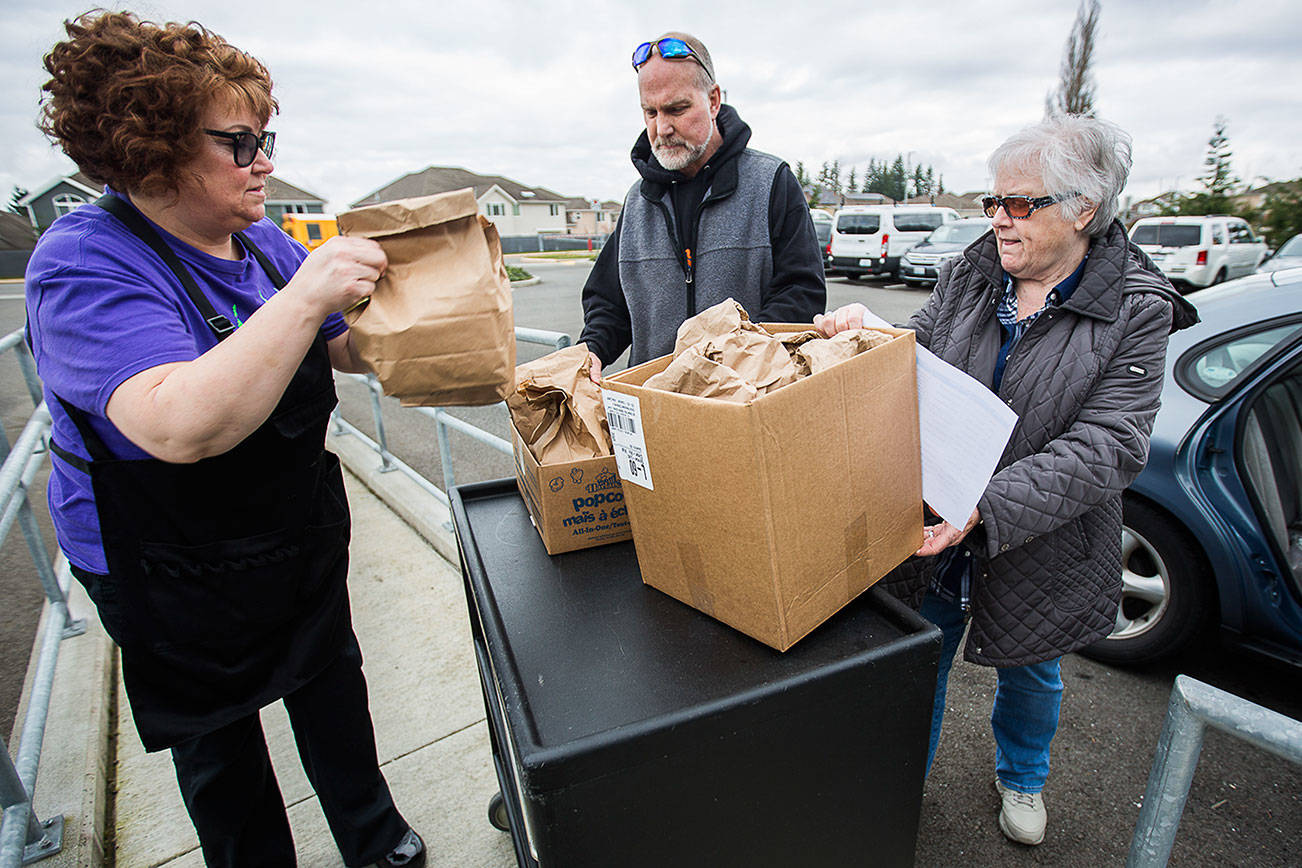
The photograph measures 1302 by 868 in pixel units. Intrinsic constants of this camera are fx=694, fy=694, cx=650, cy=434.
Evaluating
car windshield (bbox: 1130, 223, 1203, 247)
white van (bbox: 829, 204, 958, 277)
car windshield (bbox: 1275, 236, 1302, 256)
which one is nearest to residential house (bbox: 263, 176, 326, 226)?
white van (bbox: 829, 204, 958, 277)

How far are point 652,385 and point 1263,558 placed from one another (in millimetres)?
2366

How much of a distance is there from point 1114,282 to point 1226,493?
4.38ft

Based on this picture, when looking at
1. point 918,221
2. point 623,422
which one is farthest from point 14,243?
point 623,422

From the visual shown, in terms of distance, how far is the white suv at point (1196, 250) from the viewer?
45.4 feet

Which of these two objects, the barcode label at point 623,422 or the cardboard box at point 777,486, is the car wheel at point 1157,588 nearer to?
the cardboard box at point 777,486

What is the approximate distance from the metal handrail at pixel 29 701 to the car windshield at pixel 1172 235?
58.0 feet

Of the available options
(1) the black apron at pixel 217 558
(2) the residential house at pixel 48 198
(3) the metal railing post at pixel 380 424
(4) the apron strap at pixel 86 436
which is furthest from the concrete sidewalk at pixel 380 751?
(2) the residential house at pixel 48 198

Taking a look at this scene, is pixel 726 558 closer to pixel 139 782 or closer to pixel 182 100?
pixel 182 100

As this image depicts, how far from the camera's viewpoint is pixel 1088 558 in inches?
66.4

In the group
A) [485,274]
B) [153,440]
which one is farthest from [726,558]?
[153,440]

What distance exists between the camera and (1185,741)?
850 millimetres

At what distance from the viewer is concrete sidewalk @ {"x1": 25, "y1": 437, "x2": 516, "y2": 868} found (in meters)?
2.02

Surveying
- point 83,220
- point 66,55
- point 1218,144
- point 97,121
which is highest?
point 66,55

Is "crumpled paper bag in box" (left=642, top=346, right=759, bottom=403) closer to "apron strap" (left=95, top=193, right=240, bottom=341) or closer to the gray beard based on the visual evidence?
"apron strap" (left=95, top=193, right=240, bottom=341)
